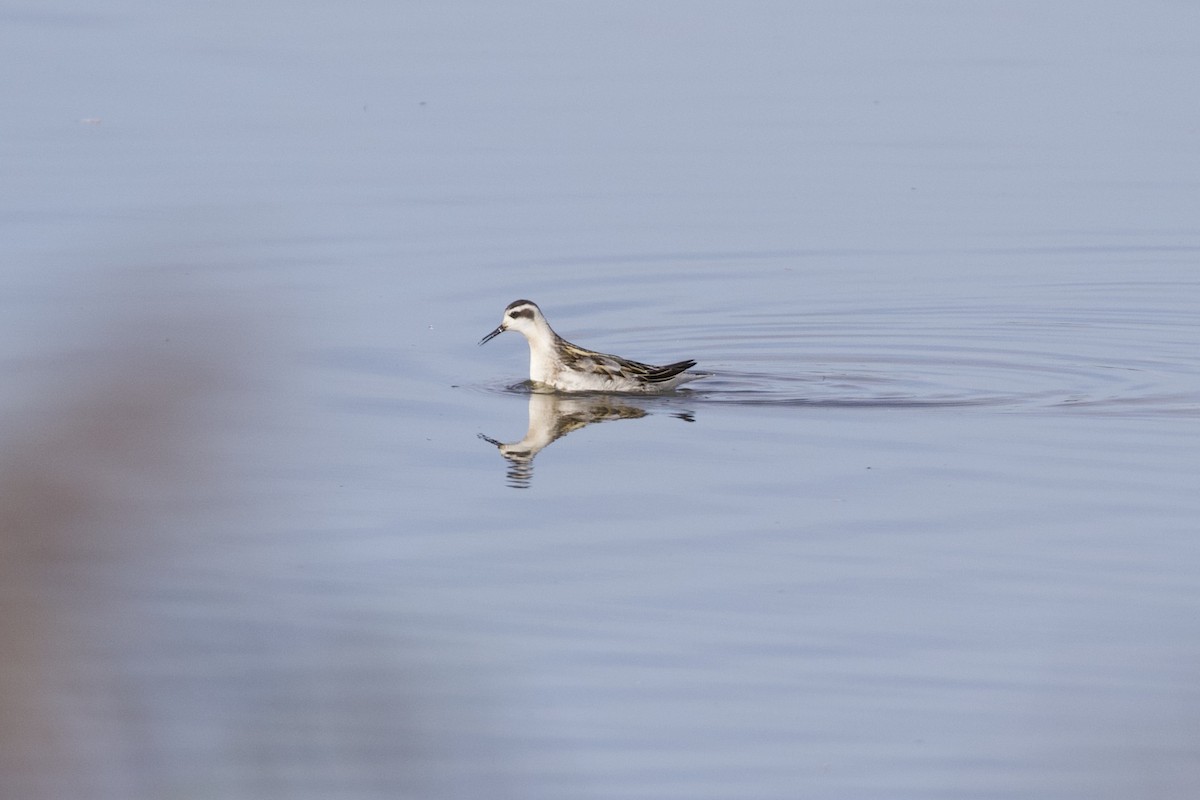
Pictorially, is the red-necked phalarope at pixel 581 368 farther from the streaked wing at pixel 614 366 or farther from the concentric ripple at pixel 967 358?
the concentric ripple at pixel 967 358

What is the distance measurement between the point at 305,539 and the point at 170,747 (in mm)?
5568

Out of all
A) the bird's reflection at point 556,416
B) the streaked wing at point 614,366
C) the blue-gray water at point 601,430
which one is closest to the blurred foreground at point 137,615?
the blue-gray water at point 601,430

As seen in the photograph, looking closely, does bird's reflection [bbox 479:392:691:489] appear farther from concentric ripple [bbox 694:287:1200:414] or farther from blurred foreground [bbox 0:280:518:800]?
blurred foreground [bbox 0:280:518:800]

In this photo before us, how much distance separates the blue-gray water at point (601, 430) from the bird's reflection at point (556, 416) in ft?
0.21

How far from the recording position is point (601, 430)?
14469 millimetres

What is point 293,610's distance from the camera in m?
9.65

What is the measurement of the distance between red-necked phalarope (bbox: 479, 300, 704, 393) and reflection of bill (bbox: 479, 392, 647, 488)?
102 mm

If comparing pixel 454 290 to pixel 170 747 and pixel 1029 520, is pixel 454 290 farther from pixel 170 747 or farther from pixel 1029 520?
pixel 170 747

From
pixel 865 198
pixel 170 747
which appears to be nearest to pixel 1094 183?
pixel 865 198

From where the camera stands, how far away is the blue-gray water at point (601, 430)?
15.8ft

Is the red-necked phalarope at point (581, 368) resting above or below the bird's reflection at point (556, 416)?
above

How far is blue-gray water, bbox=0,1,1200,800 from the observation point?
4828mm

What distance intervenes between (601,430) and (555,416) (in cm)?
56

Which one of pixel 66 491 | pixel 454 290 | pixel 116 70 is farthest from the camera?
pixel 116 70
